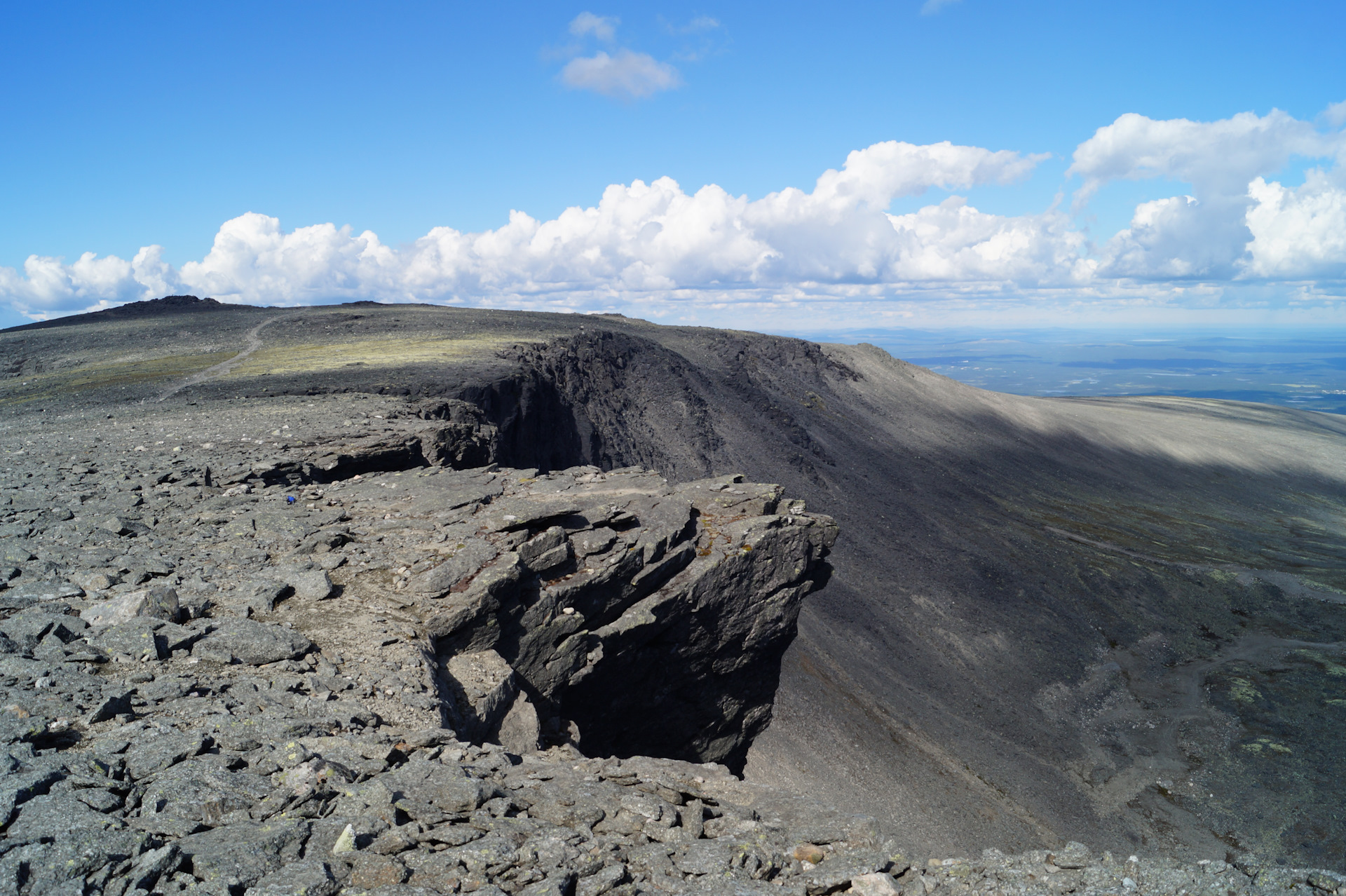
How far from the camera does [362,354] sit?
4100 cm

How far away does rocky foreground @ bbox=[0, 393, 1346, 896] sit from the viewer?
6.26 m

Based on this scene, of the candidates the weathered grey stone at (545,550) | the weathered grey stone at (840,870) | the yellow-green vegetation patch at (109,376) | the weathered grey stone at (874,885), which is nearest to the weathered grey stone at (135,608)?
the weathered grey stone at (545,550)

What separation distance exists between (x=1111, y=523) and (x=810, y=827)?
6698 centimetres

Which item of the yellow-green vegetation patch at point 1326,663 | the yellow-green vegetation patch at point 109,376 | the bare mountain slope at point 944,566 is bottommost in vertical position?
the yellow-green vegetation patch at point 1326,663

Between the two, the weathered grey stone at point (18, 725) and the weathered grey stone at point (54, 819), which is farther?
the weathered grey stone at point (18, 725)

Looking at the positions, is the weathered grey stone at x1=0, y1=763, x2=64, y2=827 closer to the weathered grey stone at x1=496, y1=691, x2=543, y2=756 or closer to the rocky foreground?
the rocky foreground

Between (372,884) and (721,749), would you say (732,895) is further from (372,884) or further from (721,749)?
(721,749)

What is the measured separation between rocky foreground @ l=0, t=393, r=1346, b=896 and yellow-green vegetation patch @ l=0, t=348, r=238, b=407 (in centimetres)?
1169

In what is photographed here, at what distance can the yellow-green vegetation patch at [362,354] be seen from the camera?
35375mm

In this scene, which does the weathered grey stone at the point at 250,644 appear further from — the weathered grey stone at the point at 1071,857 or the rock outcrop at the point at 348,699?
the weathered grey stone at the point at 1071,857

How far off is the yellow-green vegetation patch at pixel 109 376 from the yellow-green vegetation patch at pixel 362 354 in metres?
2.41

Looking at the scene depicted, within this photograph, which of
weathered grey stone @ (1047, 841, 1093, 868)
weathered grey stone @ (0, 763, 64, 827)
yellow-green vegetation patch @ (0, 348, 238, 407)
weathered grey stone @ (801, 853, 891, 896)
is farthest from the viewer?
yellow-green vegetation patch @ (0, 348, 238, 407)

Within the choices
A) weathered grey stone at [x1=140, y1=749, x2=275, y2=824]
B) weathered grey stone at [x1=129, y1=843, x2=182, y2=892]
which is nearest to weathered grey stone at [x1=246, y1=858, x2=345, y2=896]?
weathered grey stone at [x1=129, y1=843, x2=182, y2=892]

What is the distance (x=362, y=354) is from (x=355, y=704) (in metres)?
36.1
